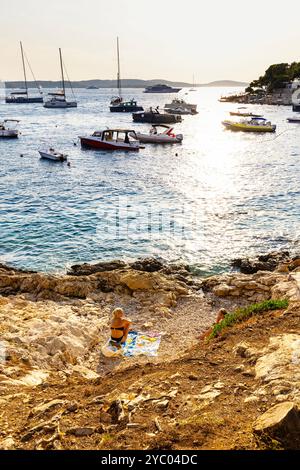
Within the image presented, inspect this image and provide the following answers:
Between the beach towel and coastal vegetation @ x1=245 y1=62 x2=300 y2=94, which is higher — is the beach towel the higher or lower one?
the lower one

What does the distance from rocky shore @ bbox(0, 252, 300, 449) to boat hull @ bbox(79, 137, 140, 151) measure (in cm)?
3651

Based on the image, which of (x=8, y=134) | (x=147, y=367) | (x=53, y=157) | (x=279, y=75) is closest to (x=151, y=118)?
(x=8, y=134)

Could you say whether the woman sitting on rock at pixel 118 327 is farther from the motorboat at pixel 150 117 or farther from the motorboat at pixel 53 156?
the motorboat at pixel 150 117

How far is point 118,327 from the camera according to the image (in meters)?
12.3

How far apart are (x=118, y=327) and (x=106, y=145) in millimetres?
43258

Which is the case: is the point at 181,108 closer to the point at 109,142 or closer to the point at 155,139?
the point at 155,139

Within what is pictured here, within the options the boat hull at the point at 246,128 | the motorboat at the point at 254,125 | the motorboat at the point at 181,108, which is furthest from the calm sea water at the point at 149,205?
the motorboat at the point at 181,108

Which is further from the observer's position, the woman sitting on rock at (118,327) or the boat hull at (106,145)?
the boat hull at (106,145)

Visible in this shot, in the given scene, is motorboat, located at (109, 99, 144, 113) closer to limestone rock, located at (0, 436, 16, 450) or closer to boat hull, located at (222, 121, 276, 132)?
boat hull, located at (222, 121, 276, 132)

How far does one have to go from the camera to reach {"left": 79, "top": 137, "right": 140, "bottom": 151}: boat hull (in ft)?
171

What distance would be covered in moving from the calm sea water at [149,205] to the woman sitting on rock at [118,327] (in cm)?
797

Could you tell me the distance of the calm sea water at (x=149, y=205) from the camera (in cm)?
2192

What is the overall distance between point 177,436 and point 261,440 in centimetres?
121

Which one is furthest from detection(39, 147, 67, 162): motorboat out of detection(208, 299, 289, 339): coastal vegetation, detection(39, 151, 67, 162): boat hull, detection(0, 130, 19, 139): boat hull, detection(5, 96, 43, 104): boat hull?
detection(5, 96, 43, 104): boat hull
